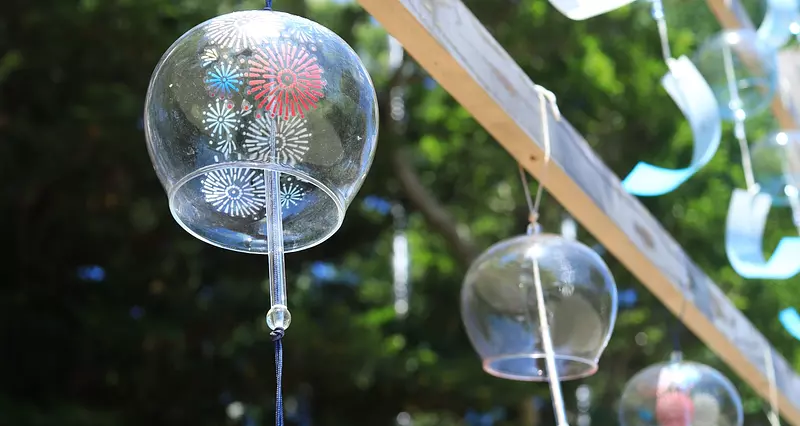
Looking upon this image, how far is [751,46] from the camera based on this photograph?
3.46 meters

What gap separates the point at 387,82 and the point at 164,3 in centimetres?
216

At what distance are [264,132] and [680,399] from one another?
223 cm

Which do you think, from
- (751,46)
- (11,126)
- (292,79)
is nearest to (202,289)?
(11,126)

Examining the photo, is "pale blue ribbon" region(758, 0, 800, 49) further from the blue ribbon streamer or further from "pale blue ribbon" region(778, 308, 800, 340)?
"pale blue ribbon" region(778, 308, 800, 340)

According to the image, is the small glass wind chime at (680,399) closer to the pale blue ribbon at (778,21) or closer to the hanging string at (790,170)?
the hanging string at (790,170)

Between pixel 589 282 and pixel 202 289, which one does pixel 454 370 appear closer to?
pixel 202 289

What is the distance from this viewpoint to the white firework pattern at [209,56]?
4.83 feet

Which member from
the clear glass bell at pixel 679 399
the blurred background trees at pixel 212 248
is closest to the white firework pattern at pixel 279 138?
the clear glass bell at pixel 679 399

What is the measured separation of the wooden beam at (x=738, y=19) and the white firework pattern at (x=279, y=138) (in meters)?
2.92

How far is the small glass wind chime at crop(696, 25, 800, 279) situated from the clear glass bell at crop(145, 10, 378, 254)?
81.9 inches

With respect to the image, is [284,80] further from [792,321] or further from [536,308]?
[792,321]

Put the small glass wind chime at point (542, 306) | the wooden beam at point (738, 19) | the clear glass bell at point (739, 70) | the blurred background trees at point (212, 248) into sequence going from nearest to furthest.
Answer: the small glass wind chime at point (542, 306)
the clear glass bell at point (739, 70)
the wooden beam at point (738, 19)
the blurred background trees at point (212, 248)

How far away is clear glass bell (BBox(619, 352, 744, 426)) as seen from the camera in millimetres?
3244

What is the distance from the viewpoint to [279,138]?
1.42 m
